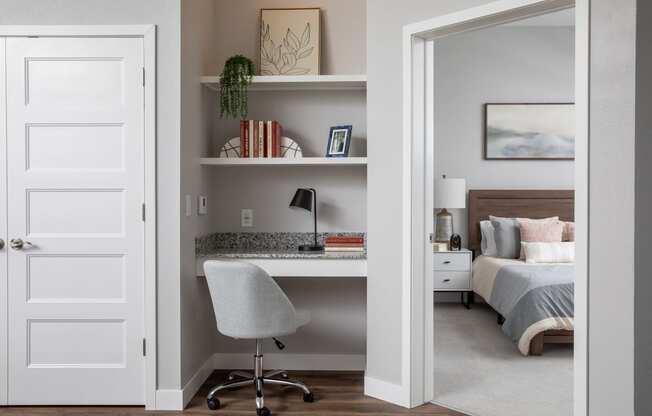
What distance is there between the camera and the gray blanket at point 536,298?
4102 mm

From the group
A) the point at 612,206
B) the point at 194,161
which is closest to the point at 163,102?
the point at 194,161

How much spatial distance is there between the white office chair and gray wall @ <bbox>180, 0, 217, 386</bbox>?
0.25 meters

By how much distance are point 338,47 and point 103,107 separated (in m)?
1.57

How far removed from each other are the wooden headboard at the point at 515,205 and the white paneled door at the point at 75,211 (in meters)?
3.94

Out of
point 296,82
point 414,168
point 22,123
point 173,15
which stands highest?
point 173,15

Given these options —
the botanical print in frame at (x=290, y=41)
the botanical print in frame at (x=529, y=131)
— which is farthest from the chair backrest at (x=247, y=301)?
the botanical print in frame at (x=529, y=131)

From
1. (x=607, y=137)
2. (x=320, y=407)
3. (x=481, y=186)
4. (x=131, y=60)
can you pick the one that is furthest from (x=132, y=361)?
(x=481, y=186)

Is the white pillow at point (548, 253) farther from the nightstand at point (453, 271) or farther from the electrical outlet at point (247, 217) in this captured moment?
the electrical outlet at point (247, 217)

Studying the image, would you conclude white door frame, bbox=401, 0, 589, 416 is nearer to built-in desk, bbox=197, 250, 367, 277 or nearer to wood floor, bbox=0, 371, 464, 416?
wood floor, bbox=0, 371, 464, 416

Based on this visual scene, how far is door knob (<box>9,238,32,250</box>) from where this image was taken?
300cm

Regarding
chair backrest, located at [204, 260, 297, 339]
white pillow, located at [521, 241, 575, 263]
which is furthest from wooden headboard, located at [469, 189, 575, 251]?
chair backrest, located at [204, 260, 297, 339]

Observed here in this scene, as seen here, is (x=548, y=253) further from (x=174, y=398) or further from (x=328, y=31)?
(x=174, y=398)

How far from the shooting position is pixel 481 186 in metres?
6.08
